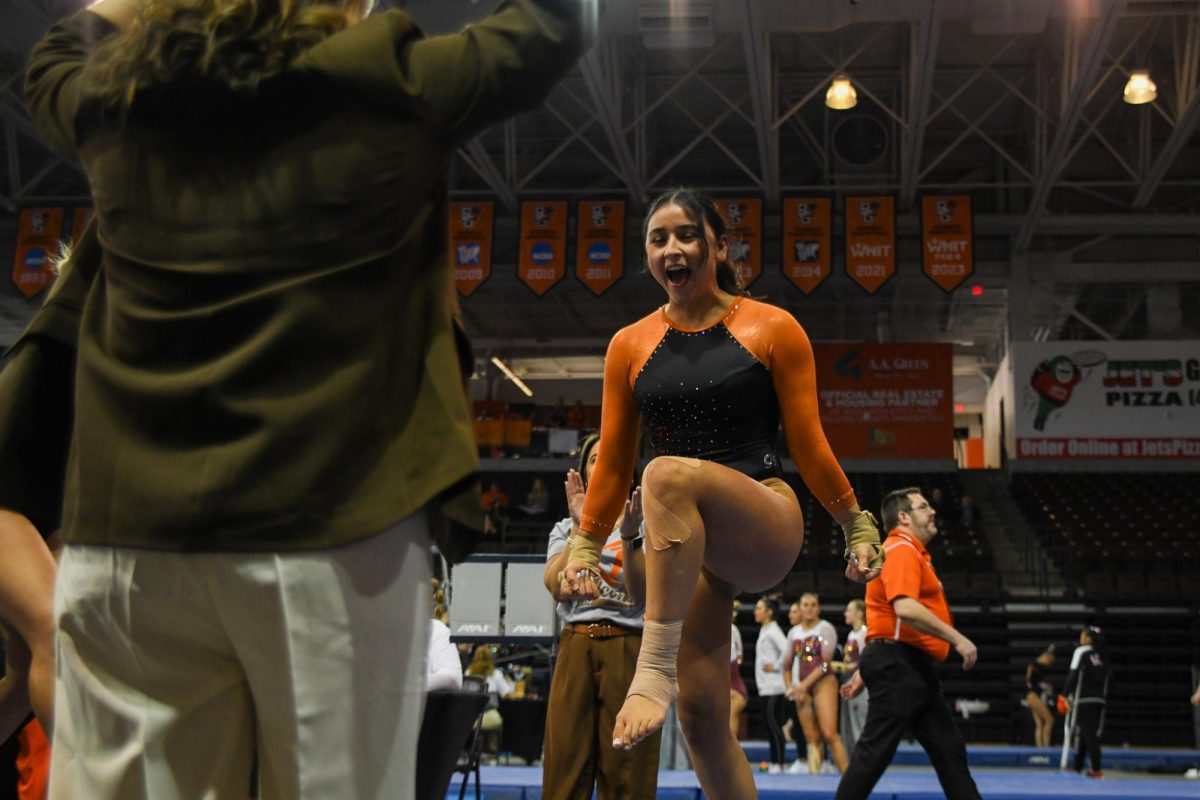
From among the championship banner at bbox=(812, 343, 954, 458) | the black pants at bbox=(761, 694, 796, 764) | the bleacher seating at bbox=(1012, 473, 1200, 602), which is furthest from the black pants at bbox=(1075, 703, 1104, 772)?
the championship banner at bbox=(812, 343, 954, 458)

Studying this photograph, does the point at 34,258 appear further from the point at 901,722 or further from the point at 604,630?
the point at 604,630

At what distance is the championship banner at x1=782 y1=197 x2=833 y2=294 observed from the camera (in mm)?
18359

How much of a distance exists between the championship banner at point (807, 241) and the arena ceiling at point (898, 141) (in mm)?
666

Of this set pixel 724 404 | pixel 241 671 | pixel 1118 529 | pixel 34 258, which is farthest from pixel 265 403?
pixel 1118 529

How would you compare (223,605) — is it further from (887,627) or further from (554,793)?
(887,627)

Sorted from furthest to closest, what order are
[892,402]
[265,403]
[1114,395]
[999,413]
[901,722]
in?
[999,413]
[892,402]
[1114,395]
[901,722]
[265,403]

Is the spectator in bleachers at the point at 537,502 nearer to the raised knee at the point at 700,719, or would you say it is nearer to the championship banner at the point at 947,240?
the championship banner at the point at 947,240

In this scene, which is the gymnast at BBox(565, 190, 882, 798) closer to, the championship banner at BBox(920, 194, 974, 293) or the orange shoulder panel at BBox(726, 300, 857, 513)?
the orange shoulder panel at BBox(726, 300, 857, 513)

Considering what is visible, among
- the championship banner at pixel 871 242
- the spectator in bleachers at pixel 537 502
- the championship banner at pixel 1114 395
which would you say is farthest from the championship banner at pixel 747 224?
the spectator in bleachers at pixel 537 502

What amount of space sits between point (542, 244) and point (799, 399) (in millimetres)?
15815

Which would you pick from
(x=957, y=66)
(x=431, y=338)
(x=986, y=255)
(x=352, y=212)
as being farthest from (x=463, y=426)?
(x=986, y=255)

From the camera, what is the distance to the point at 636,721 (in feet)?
9.96

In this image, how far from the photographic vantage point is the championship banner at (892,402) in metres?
22.3

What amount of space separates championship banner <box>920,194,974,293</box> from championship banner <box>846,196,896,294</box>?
1.78 ft
